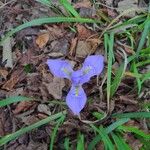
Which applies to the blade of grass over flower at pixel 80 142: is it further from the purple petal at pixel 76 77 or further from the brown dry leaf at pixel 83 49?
the brown dry leaf at pixel 83 49

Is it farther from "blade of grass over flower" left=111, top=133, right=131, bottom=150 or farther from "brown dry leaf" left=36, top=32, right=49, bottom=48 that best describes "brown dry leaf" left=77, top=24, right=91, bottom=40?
"blade of grass over flower" left=111, top=133, right=131, bottom=150

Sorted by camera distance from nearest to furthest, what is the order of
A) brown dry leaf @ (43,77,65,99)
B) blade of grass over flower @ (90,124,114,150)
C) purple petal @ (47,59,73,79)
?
blade of grass over flower @ (90,124,114,150) → purple petal @ (47,59,73,79) → brown dry leaf @ (43,77,65,99)

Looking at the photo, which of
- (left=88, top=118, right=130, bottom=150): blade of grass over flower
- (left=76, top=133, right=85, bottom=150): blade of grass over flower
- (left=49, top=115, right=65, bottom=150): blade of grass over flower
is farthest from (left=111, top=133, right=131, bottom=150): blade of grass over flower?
(left=49, top=115, right=65, bottom=150): blade of grass over flower

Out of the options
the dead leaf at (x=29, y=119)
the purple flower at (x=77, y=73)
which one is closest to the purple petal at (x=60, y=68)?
the purple flower at (x=77, y=73)

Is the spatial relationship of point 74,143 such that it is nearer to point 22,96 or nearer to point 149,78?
point 22,96

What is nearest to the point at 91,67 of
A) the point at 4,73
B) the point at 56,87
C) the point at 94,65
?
the point at 94,65

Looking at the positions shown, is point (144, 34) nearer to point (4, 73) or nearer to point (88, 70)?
point (88, 70)

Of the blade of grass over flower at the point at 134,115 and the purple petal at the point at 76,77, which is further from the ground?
the purple petal at the point at 76,77

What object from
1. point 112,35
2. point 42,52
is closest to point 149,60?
point 112,35
